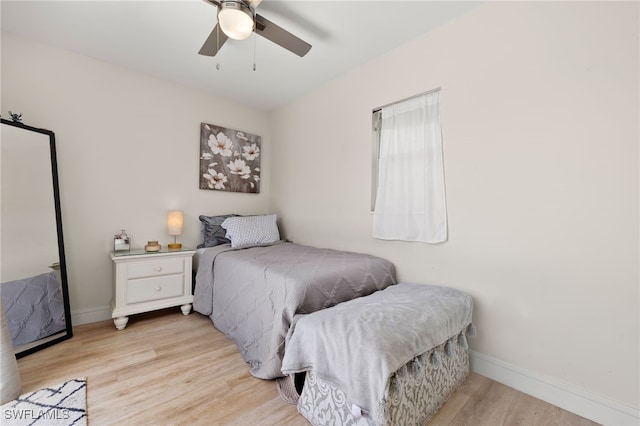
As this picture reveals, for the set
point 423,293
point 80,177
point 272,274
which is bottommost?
point 423,293

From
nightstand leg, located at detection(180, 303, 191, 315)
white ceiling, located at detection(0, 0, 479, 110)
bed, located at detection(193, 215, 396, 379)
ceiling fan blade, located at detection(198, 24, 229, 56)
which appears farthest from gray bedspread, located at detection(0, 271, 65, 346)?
ceiling fan blade, located at detection(198, 24, 229, 56)

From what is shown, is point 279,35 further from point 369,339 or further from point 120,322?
point 120,322

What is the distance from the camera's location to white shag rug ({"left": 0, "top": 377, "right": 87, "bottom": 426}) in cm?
131

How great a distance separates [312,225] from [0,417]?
2.51m

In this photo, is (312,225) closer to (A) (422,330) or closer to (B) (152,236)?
(B) (152,236)

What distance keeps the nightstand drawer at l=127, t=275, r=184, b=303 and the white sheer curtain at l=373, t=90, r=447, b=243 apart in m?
2.00

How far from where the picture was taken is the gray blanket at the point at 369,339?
1120mm

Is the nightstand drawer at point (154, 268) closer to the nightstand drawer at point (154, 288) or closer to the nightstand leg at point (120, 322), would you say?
the nightstand drawer at point (154, 288)

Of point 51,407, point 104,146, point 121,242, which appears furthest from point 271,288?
point 104,146

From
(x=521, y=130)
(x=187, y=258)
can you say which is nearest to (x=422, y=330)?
(x=521, y=130)

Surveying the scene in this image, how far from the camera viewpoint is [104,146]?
2596mm

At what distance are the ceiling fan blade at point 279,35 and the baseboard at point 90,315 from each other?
9.22 ft

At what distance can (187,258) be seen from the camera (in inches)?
107

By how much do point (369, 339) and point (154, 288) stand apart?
2231 mm
